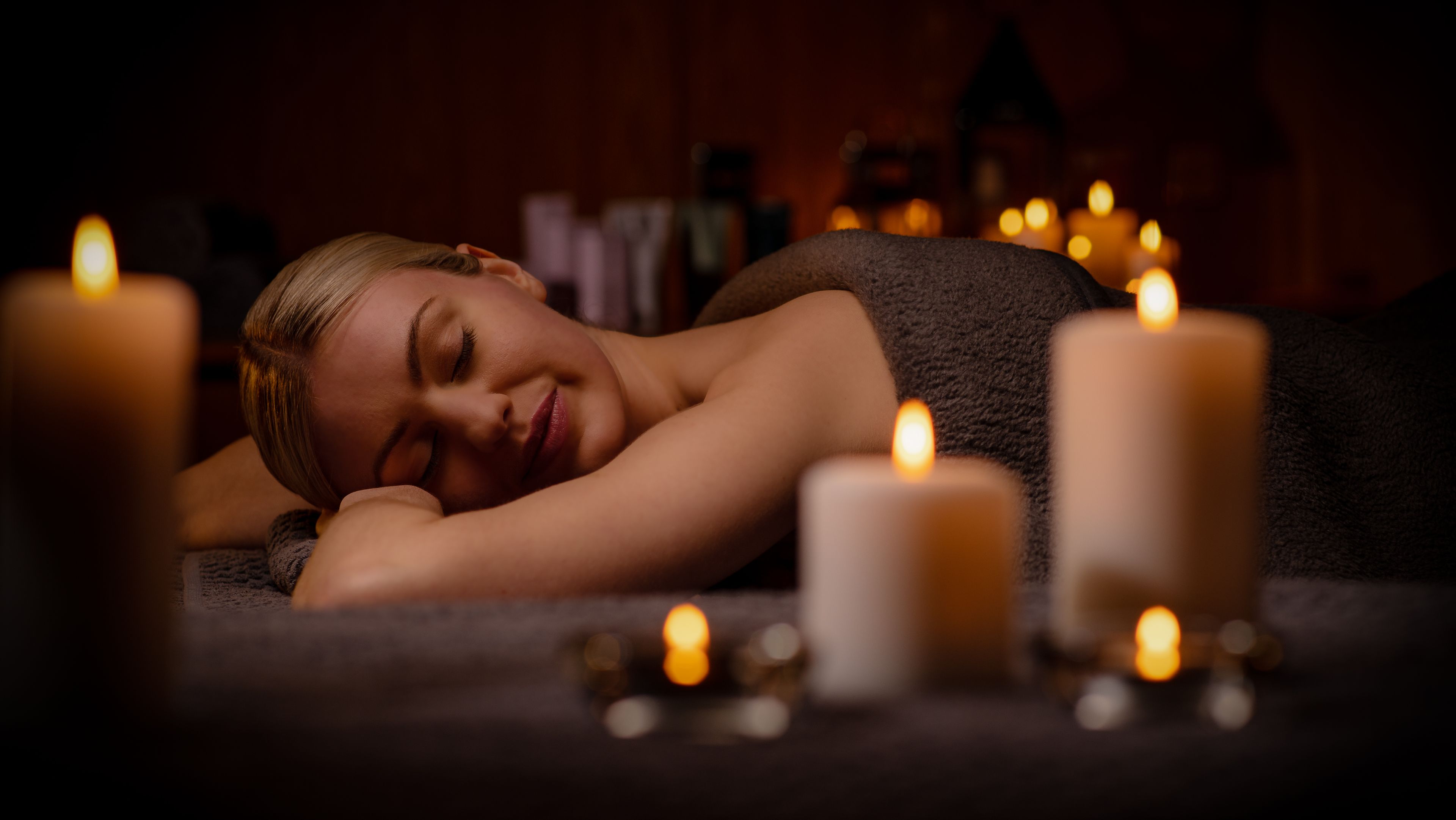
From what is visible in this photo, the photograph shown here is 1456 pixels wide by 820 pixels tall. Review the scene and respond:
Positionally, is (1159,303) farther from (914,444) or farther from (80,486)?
(80,486)

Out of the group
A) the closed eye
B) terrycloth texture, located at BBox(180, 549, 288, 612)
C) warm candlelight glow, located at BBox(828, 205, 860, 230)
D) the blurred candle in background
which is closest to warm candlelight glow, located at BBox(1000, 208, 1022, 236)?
the blurred candle in background

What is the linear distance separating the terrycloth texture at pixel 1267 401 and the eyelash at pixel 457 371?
334 mm

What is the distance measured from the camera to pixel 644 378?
3.91 feet

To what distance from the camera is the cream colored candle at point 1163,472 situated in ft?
1.37

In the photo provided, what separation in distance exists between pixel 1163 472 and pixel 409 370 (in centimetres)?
69

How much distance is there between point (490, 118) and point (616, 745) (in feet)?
7.71

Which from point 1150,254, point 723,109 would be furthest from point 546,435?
point 723,109

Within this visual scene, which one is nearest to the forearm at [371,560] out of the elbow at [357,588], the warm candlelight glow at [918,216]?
the elbow at [357,588]

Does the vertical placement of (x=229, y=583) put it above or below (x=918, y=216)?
below

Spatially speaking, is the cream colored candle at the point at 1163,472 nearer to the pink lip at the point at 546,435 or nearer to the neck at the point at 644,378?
the pink lip at the point at 546,435

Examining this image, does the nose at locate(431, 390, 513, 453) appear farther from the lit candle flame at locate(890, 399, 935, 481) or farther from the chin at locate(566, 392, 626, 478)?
the lit candle flame at locate(890, 399, 935, 481)

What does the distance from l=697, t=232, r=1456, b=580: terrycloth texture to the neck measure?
21 cm

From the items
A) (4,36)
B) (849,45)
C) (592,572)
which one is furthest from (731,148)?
(592,572)

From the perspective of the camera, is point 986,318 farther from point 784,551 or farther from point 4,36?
point 4,36
